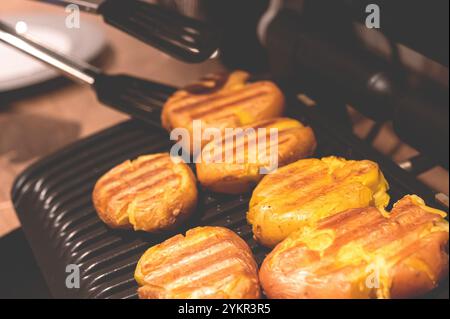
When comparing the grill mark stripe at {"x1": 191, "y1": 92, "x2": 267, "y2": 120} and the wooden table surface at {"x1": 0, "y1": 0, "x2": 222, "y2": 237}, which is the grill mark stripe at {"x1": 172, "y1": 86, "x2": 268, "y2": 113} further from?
→ the wooden table surface at {"x1": 0, "y1": 0, "x2": 222, "y2": 237}

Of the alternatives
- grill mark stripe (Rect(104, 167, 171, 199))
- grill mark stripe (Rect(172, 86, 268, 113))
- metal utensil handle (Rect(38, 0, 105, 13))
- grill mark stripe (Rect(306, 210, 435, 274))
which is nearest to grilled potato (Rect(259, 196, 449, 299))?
grill mark stripe (Rect(306, 210, 435, 274))

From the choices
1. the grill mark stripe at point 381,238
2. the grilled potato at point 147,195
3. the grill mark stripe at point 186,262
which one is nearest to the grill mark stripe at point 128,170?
the grilled potato at point 147,195

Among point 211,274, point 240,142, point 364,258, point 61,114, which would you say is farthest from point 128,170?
point 61,114

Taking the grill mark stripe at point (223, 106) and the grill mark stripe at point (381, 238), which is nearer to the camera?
the grill mark stripe at point (381, 238)

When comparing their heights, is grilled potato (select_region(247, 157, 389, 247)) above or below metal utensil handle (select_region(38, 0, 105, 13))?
below

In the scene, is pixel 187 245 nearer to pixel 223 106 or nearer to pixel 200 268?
pixel 200 268

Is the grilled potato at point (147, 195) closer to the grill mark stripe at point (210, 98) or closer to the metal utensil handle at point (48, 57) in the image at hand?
the grill mark stripe at point (210, 98)
